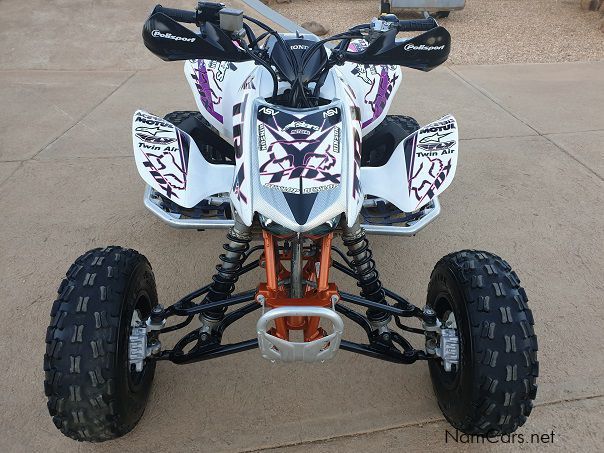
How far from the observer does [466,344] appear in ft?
6.56

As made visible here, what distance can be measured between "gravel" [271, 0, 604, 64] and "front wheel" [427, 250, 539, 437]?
565 centimetres

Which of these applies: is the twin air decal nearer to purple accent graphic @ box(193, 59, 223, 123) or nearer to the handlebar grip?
the handlebar grip

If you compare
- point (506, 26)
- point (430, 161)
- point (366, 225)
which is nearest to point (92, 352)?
point (366, 225)

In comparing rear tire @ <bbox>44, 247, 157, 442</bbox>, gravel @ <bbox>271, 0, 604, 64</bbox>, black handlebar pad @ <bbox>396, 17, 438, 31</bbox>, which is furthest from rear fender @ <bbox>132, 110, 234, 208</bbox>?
gravel @ <bbox>271, 0, 604, 64</bbox>

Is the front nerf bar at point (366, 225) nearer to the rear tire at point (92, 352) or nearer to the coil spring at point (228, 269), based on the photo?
the coil spring at point (228, 269)

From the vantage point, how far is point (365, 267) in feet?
7.34

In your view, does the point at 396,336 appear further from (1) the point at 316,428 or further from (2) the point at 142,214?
(2) the point at 142,214

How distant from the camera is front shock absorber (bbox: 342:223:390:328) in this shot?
217 cm

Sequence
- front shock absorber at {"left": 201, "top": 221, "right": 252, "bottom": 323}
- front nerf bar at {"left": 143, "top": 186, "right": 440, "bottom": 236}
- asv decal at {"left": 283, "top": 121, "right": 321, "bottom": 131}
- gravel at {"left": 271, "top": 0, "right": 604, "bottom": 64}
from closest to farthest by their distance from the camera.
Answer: asv decal at {"left": 283, "top": 121, "right": 321, "bottom": 131} < front shock absorber at {"left": 201, "top": 221, "right": 252, "bottom": 323} < front nerf bar at {"left": 143, "top": 186, "right": 440, "bottom": 236} < gravel at {"left": 271, "top": 0, "right": 604, "bottom": 64}

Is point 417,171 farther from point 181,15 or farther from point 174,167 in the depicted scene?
point 181,15

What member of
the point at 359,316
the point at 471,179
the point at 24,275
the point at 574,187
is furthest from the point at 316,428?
the point at 574,187

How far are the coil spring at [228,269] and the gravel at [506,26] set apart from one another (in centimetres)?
579

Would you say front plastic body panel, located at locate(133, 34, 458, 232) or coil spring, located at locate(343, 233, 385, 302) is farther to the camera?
coil spring, located at locate(343, 233, 385, 302)

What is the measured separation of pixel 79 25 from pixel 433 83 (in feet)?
16.4
